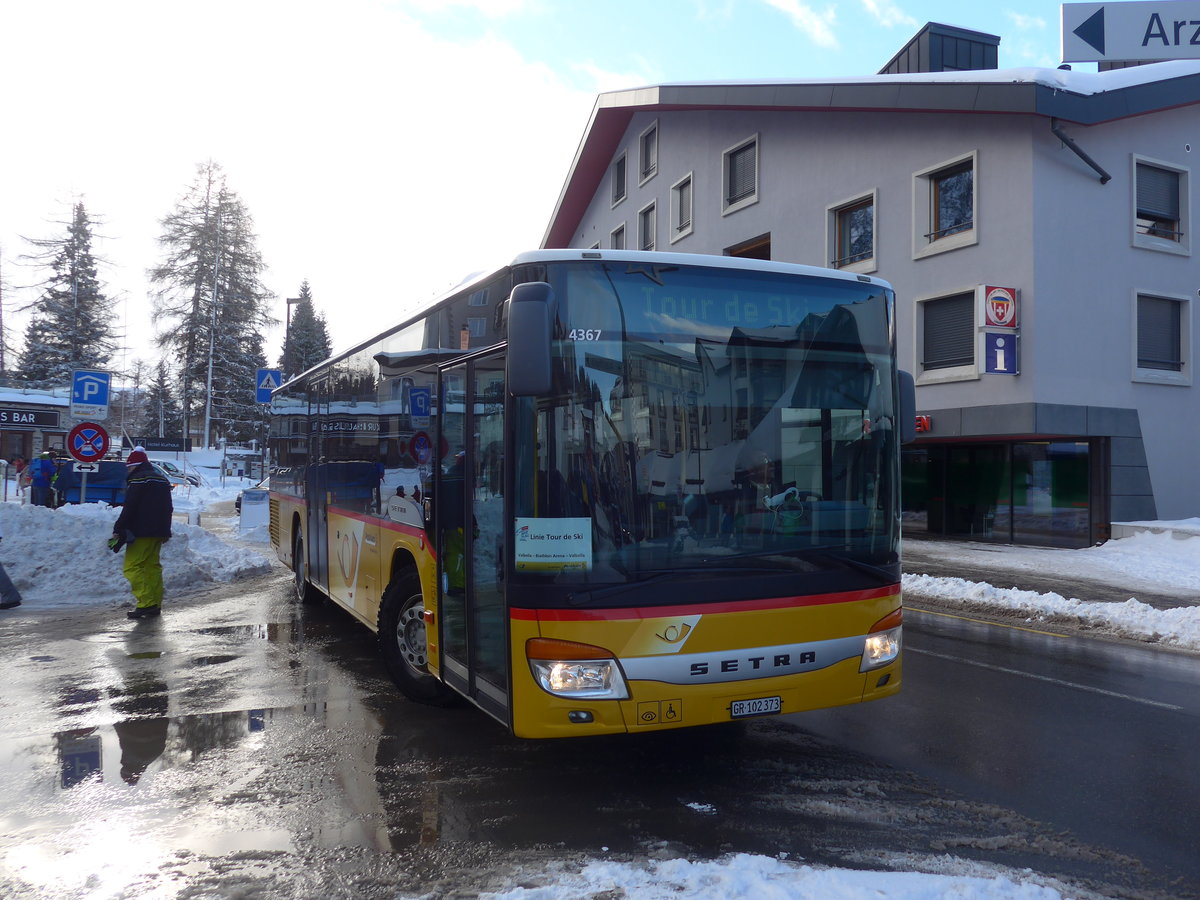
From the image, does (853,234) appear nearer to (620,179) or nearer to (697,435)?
(620,179)

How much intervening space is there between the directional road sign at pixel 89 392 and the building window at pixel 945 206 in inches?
647

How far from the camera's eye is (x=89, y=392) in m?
14.7

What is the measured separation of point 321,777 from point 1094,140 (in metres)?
19.8

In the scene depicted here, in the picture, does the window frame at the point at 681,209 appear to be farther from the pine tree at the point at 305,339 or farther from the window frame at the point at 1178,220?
the pine tree at the point at 305,339

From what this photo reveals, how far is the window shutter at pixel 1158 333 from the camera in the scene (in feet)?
63.8

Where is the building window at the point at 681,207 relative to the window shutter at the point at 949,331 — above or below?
above

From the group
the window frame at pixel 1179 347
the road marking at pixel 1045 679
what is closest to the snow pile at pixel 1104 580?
the road marking at pixel 1045 679

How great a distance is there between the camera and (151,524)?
10555 mm

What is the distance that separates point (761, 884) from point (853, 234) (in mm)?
21664

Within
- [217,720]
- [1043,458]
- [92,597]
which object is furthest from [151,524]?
[1043,458]

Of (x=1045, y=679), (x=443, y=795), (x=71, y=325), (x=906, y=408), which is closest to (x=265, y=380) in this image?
(x=1045, y=679)

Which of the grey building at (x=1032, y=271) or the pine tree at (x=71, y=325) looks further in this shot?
the pine tree at (x=71, y=325)

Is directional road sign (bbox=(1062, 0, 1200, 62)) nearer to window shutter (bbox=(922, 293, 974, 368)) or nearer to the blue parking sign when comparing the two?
window shutter (bbox=(922, 293, 974, 368))

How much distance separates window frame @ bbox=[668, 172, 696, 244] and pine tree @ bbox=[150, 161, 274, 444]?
31.2 m
